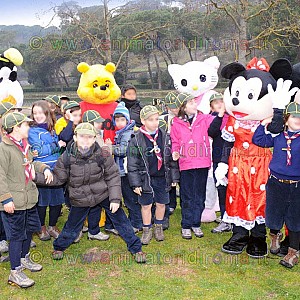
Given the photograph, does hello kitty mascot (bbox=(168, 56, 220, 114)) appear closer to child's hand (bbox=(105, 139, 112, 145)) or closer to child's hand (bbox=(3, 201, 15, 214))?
child's hand (bbox=(105, 139, 112, 145))

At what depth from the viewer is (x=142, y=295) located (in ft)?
11.3

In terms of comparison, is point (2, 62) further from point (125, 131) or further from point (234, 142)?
point (234, 142)

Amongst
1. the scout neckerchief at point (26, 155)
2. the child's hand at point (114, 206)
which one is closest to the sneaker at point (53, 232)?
the child's hand at point (114, 206)

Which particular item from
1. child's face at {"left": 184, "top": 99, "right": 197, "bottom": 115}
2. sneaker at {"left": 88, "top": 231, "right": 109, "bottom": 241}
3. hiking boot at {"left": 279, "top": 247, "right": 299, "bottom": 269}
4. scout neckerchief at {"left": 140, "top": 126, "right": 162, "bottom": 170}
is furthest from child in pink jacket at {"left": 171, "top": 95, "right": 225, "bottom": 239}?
hiking boot at {"left": 279, "top": 247, "right": 299, "bottom": 269}

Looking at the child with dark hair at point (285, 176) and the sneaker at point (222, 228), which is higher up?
the child with dark hair at point (285, 176)

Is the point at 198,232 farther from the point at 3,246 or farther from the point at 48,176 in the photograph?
the point at 3,246

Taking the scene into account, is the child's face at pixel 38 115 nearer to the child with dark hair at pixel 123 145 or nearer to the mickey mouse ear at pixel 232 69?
the child with dark hair at pixel 123 145

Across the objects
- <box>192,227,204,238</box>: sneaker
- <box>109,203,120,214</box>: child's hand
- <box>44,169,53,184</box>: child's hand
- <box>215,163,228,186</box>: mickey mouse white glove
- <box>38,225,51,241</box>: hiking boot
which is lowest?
<box>192,227,204,238</box>: sneaker

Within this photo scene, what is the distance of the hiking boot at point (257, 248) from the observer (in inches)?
160

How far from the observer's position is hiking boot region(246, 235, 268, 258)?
407 centimetres

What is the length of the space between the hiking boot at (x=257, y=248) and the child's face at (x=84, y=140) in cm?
187

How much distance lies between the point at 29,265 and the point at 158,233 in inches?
55.7

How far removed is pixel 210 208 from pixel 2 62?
3.19m

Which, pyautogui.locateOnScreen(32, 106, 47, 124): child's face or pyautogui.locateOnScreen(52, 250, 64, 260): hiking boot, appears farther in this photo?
pyautogui.locateOnScreen(32, 106, 47, 124): child's face
